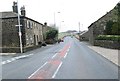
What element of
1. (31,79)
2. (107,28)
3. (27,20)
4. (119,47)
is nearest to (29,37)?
(27,20)

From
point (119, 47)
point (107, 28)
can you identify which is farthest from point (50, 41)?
point (119, 47)

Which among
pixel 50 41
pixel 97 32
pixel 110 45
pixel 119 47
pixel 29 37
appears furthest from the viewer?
pixel 50 41

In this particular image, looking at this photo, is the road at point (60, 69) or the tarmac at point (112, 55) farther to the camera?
the tarmac at point (112, 55)

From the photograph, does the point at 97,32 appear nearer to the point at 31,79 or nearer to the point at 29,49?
the point at 29,49

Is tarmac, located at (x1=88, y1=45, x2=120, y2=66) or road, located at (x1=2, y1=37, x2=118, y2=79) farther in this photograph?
tarmac, located at (x1=88, y1=45, x2=120, y2=66)

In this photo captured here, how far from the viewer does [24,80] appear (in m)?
13.2

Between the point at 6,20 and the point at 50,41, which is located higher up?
the point at 6,20

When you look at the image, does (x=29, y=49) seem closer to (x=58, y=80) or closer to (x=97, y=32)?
(x=97, y=32)

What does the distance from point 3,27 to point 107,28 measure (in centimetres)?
2179

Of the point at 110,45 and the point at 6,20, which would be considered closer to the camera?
the point at 110,45

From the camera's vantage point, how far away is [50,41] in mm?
79750

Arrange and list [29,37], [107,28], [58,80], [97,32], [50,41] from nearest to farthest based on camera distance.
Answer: [58,80], [29,37], [107,28], [97,32], [50,41]

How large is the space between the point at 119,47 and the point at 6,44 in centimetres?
2199

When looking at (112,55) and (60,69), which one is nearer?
(60,69)
